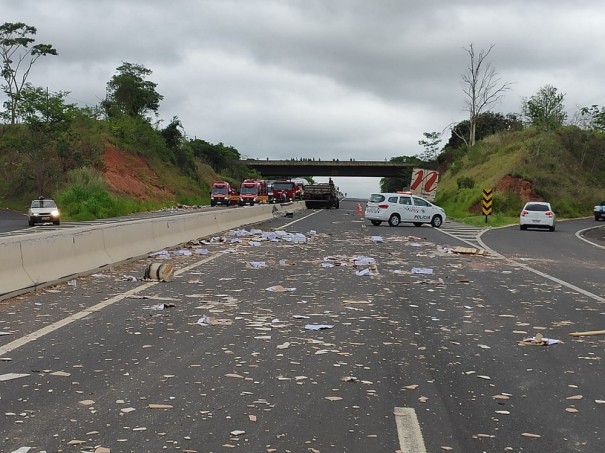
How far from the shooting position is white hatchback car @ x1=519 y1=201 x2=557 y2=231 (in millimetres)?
34594

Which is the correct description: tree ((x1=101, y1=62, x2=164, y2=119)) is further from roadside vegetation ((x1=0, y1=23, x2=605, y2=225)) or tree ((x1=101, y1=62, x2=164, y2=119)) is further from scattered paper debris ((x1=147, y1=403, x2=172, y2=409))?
scattered paper debris ((x1=147, y1=403, x2=172, y2=409))

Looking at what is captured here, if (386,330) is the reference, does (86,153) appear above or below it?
above

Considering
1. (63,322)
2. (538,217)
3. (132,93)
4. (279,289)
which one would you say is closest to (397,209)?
(538,217)

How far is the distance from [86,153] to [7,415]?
195 feet

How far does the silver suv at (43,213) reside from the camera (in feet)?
112

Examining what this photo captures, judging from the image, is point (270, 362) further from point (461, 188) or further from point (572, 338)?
point (461, 188)

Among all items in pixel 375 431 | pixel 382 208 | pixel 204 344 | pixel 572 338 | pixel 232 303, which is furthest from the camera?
pixel 382 208

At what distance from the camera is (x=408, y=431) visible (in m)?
4.86

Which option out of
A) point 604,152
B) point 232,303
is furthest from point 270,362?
point 604,152

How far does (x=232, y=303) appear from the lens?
10.3 metres

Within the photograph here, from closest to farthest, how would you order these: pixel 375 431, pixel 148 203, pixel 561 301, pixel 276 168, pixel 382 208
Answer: pixel 375 431 < pixel 561 301 < pixel 382 208 < pixel 148 203 < pixel 276 168

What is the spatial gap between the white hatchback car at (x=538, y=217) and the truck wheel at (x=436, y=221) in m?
4.41

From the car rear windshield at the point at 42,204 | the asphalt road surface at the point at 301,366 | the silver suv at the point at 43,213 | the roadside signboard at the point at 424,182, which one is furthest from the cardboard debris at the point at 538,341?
the roadside signboard at the point at 424,182

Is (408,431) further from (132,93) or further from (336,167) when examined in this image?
(336,167)
